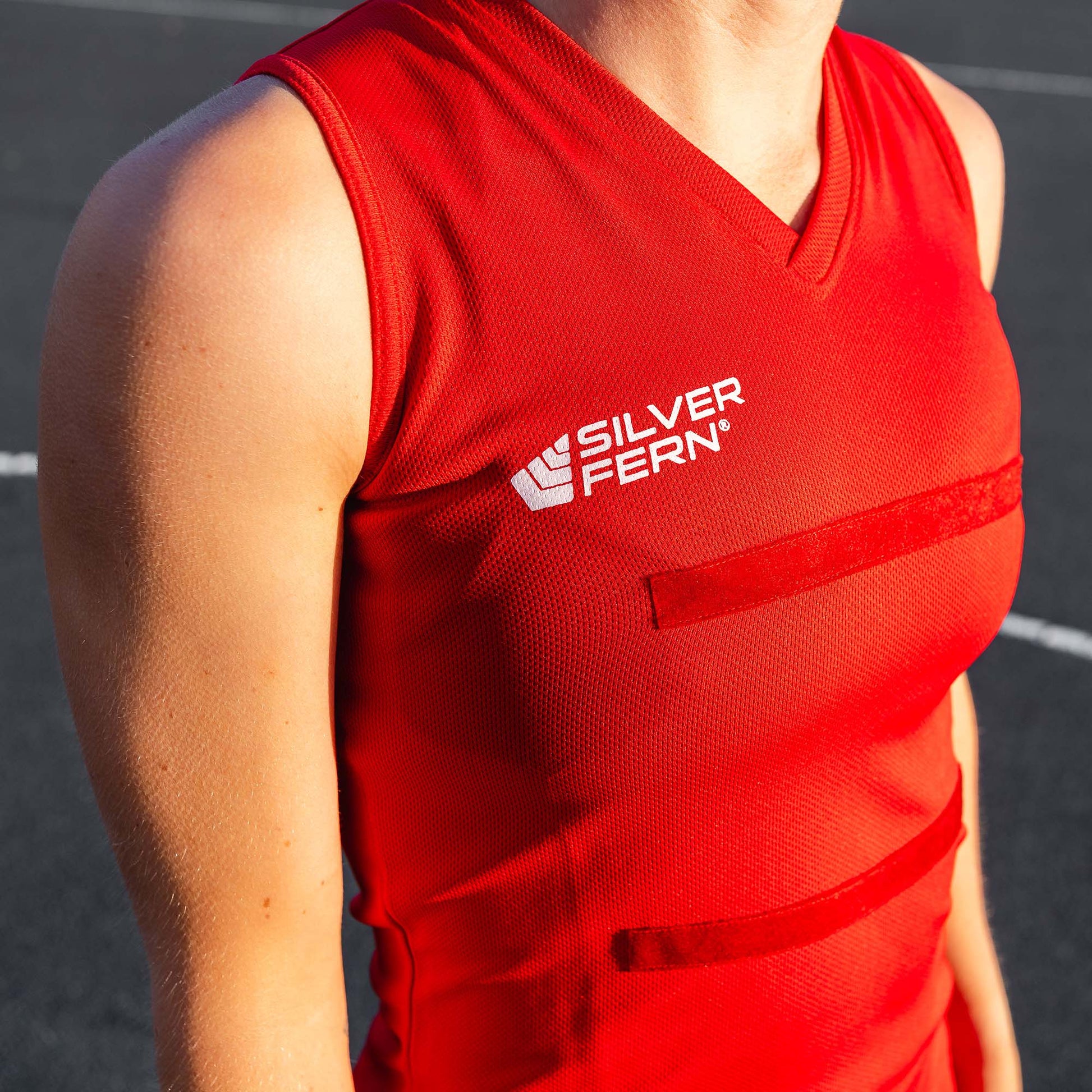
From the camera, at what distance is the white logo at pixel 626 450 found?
878 mm

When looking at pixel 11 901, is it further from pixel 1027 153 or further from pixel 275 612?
pixel 1027 153

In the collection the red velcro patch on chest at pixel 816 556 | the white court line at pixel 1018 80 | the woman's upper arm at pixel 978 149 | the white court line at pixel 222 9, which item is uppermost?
the woman's upper arm at pixel 978 149

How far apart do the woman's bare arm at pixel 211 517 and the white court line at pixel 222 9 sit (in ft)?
30.9

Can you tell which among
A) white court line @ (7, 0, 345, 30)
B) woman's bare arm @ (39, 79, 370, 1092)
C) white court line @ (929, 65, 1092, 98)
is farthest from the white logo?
white court line @ (7, 0, 345, 30)

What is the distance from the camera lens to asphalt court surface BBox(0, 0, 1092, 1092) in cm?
318

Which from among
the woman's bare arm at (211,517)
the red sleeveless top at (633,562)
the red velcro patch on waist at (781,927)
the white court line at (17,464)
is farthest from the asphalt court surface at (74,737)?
the woman's bare arm at (211,517)

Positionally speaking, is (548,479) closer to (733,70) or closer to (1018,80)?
(733,70)

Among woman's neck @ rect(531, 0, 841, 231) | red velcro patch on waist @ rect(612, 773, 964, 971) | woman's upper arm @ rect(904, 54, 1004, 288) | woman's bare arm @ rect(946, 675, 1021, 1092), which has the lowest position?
woman's bare arm @ rect(946, 675, 1021, 1092)

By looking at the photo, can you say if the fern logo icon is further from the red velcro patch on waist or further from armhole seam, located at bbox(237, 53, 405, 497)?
the red velcro patch on waist

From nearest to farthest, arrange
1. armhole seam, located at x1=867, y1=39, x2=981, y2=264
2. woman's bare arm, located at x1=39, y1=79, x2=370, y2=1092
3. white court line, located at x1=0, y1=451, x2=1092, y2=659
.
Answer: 1. woman's bare arm, located at x1=39, y1=79, x2=370, y2=1092
2. armhole seam, located at x1=867, y1=39, x2=981, y2=264
3. white court line, located at x1=0, y1=451, x2=1092, y2=659

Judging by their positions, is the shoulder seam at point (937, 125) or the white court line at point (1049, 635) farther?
the white court line at point (1049, 635)

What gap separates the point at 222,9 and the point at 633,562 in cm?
1024

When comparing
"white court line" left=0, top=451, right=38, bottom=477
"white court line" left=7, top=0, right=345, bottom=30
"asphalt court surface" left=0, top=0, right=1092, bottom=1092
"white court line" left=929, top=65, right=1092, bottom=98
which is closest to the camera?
"asphalt court surface" left=0, top=0, right=1092, bottom=1092

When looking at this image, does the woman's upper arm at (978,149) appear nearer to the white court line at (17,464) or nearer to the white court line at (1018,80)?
the white court line at (17,464)
